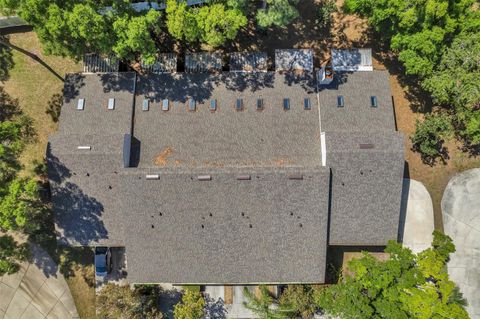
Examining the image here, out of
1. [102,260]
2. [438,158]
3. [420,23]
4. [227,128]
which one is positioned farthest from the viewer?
[438,158]

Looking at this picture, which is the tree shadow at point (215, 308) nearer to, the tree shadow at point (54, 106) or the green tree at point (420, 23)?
the tree shadow at point (54, 106)

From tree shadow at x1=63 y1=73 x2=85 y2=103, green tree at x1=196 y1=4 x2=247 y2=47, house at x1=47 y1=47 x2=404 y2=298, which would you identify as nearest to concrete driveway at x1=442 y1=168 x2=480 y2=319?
house at x1=47 y1=47 x2=404 y2=298

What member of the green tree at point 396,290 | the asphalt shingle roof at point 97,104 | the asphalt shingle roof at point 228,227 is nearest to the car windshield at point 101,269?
the asphalt shingle roof at point 228,227

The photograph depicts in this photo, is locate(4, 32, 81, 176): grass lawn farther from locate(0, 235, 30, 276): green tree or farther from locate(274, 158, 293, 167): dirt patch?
locate(274, 158, 293, 167): dirt patch

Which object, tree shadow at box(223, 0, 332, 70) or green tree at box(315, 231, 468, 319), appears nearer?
green tree at box(315, 231, 468, 319)

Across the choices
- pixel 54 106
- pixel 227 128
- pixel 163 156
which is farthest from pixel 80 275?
pixel 227 128

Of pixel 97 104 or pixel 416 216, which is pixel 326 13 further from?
pixel 97 104

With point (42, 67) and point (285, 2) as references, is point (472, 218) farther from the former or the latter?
point (42, 67)
